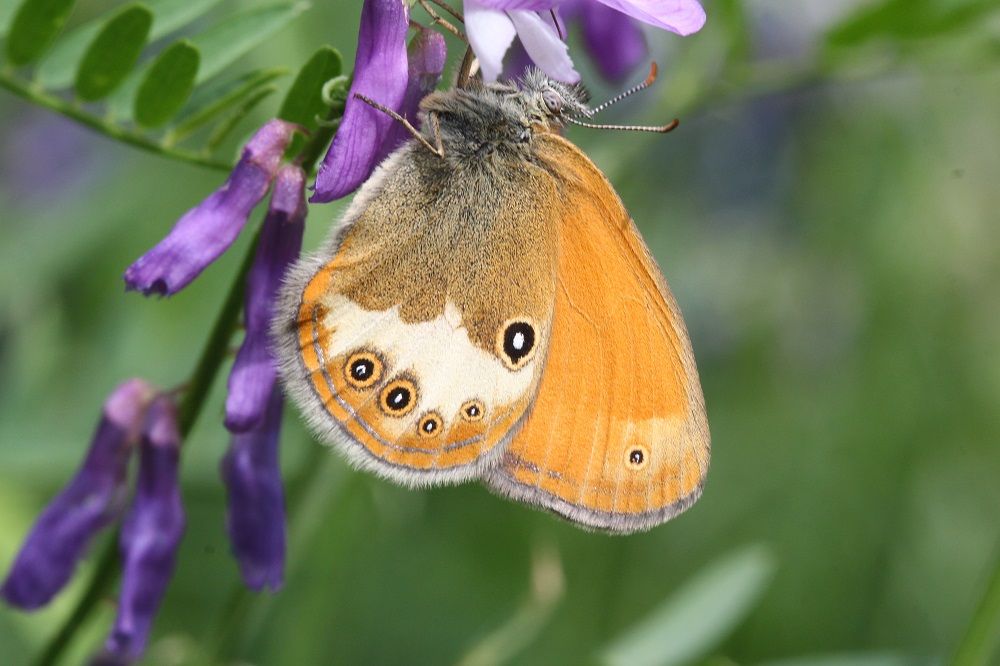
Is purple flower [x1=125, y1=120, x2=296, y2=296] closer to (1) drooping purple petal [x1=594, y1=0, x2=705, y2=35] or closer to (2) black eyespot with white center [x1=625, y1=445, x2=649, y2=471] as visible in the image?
(1) drooping purple petal [x1=594, y1=0, x2=705, y2=35]

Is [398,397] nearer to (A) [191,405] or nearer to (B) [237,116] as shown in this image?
(A) [191,405]

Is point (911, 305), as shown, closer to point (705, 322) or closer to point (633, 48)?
point (705, 322)

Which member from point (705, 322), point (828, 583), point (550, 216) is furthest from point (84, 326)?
point (705, 322)

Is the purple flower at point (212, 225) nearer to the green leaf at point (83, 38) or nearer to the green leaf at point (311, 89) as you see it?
the green leaf at point (311, 89)

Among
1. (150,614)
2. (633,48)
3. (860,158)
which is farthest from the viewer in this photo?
(860,158)

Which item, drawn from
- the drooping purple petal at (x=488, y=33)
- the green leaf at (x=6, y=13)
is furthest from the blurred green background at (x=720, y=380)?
the drooping purple petal at (x=488, y=33)
